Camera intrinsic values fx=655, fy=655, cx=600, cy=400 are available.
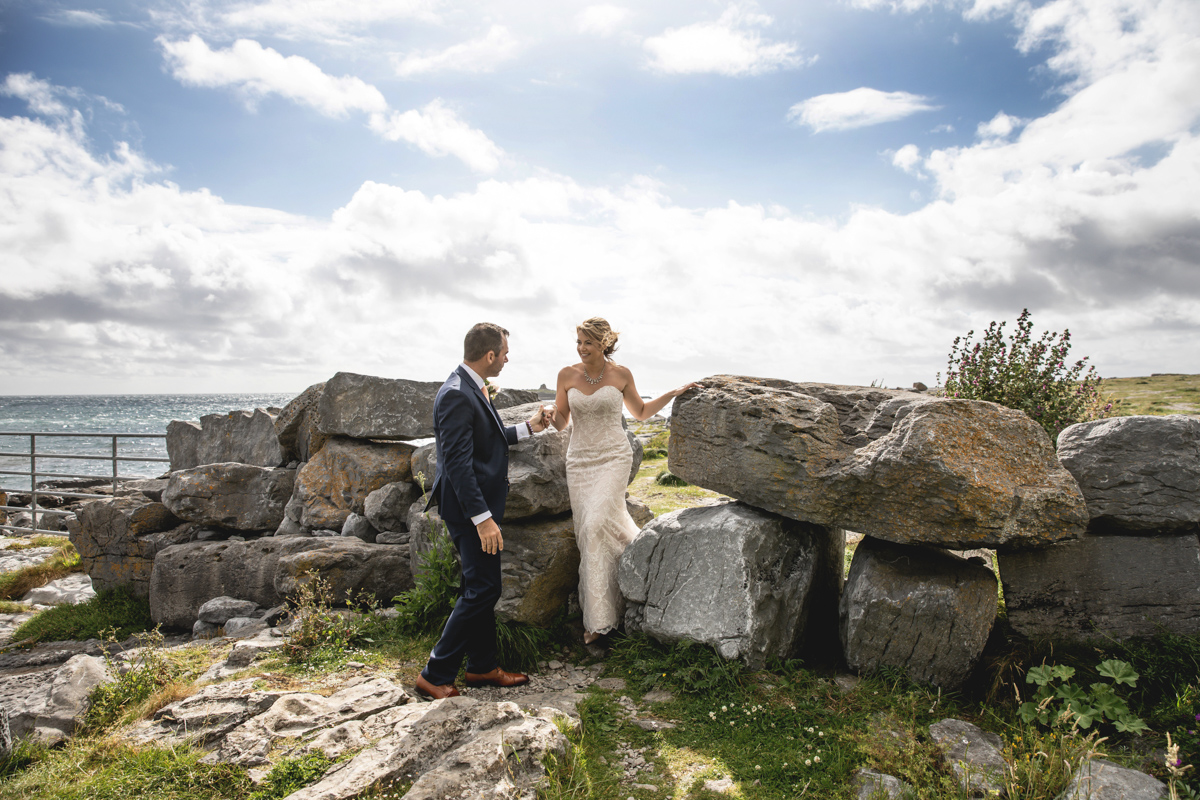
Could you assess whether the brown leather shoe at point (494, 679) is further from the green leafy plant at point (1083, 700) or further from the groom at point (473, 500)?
the green leafy plant at point (1083, 700)

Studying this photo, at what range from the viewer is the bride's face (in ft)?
21.8

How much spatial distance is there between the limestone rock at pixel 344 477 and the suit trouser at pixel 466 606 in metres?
3.85

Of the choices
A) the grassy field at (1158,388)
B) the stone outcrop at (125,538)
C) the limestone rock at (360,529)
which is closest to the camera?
the limestone rock at (360,529)

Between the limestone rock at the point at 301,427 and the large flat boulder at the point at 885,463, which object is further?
the limestone rock at the point at 301,427

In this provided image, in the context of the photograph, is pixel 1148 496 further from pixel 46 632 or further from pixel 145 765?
pixel 46 632

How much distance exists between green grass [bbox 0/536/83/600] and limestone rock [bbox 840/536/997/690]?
45.3ft

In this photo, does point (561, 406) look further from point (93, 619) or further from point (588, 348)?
point (93, 619)

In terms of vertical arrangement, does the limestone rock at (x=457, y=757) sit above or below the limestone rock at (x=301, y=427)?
below

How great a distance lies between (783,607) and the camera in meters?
5.89

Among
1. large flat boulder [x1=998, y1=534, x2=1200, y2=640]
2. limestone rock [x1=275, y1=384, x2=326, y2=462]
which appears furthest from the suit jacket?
limestone rock [x1=275, y1=384, x2=326, y2=462]

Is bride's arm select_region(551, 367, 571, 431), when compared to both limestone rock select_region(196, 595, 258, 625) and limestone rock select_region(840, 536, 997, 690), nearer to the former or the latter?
limestone rock select_region(840, 536, 997, 690)

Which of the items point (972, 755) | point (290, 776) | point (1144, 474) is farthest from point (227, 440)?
point (1144, 474)

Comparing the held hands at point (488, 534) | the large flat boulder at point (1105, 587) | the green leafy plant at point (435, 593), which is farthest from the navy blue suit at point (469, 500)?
the large flat boulder at point (1105, 587)

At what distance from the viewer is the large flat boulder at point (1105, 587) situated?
17.9ft
